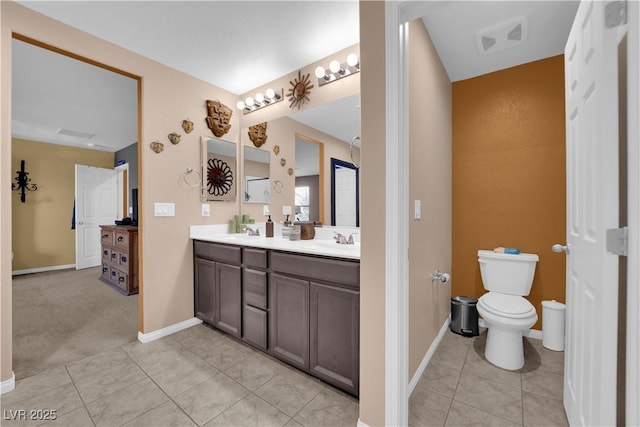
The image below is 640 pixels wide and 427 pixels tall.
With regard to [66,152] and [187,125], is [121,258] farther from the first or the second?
[66,152]

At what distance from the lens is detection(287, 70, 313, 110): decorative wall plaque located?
241 centimetres

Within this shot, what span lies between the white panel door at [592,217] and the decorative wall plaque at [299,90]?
1781 millimetres

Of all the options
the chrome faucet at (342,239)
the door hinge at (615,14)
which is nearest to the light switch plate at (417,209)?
the chrome faucet at (342,239)

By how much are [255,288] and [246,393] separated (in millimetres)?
658

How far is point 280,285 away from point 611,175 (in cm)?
168

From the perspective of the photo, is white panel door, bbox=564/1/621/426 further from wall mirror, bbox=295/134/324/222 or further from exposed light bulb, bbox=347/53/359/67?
wall mirror, bbox=295/134/324/222

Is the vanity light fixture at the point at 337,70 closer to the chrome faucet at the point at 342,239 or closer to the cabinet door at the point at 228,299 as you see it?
the chrome faucet at the point at 342,239

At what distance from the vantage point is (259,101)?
2730mm

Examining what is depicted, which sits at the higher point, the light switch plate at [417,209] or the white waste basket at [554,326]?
the light switch plate at [417,209]

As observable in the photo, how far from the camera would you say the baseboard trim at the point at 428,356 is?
1656 millimetres

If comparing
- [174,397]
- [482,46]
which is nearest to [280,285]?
[174,397]

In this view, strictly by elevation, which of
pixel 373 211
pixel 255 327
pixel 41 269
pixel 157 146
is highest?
pixel 157 146

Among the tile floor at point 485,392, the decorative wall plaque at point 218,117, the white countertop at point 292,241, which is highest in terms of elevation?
the decorative wall plaque at point 218,117

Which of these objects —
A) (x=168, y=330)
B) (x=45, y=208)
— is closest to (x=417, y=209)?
(x=168, y=330)
